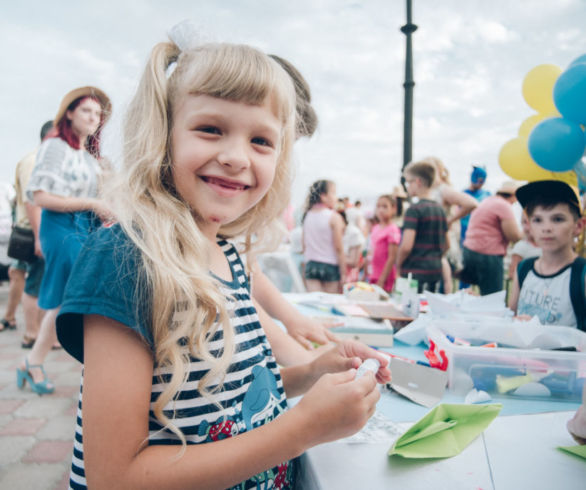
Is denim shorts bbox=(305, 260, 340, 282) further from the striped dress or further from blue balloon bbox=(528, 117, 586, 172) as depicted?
the striped dress

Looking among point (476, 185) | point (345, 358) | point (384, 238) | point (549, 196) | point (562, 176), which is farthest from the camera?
point (476, 185)

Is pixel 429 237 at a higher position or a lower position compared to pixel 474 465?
higher

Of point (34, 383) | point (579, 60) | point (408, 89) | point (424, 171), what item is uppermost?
point (408, 89)

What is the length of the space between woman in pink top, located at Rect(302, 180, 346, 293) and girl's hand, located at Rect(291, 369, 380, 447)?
A: 125 inches

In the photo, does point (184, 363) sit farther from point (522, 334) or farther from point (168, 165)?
point (522, 334)

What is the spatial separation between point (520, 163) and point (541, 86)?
14.9 inches

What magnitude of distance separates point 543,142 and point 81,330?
5.92 ft

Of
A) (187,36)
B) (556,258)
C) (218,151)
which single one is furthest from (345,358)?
(556,258)

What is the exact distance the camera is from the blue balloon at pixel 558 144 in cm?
160

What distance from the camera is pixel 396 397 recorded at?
1027mm

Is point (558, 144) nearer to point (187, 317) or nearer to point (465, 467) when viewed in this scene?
point (465, 467)

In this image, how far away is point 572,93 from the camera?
1.55 metres

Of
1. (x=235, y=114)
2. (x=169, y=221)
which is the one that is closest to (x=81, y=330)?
(x=169, y=221)

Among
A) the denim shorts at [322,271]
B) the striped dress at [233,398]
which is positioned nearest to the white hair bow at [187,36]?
the striped dress at [233,398]
